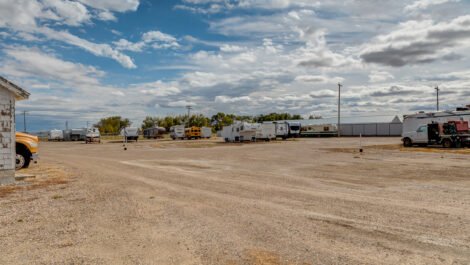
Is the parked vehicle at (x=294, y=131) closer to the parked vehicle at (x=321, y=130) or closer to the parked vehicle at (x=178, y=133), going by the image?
the parked vehicle at (x=321, y=130)

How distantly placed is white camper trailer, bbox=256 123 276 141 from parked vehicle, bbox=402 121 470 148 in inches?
831

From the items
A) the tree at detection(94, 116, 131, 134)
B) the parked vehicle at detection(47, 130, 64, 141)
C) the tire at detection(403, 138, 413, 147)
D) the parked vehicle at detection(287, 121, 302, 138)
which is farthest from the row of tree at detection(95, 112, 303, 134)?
the tire at detection(403, 138, 413, 147)

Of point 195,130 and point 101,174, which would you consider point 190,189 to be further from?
point 195,130

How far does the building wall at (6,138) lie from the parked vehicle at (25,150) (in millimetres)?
3736

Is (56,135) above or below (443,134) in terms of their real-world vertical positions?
below

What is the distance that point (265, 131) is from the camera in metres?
50.5

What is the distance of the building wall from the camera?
12.7 m

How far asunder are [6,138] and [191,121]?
106m

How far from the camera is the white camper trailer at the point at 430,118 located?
97.0 ft

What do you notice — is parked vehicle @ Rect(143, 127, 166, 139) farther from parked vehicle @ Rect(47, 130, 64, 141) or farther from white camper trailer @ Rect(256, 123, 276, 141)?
white camper trailer @ Rect(256, 123, 276, 141)

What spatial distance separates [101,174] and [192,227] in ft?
31.5

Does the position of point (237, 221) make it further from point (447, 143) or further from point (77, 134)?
point (77, 134)

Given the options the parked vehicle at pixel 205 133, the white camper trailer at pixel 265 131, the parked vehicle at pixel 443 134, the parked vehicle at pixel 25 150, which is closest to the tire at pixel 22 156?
the parked vehicle at pixel 25 150

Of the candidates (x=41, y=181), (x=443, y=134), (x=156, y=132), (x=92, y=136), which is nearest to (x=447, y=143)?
(x=443, y=134)
